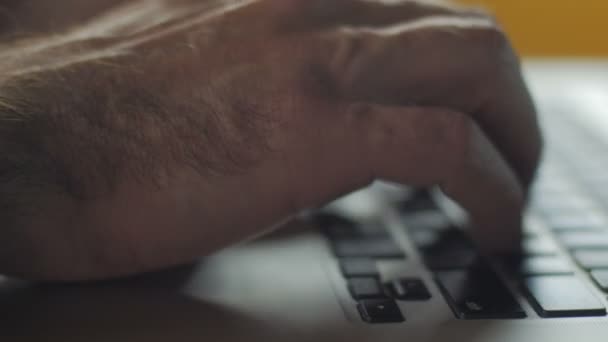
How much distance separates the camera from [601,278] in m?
0.56

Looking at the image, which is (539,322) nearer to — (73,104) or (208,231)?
(208,231)

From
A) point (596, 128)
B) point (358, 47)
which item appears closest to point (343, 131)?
point (358, 47)

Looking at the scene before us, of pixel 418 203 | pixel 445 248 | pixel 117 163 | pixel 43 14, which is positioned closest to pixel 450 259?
pixel 445 248

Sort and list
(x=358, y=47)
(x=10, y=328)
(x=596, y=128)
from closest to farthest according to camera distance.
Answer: (x=10, y=328) → (x=358, y=47) → (x=596, y=128)

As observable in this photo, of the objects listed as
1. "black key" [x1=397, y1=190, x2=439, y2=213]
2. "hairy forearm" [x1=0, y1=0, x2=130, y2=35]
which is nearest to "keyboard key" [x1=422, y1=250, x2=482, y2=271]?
"black key" [x1=397, y1=190, x2=439, y2=213]

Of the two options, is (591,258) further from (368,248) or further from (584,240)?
(368,248)

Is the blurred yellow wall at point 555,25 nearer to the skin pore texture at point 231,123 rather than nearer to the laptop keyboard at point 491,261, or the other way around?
the laptop keyboard at point 491,261

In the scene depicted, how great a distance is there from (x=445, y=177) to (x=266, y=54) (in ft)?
0.50

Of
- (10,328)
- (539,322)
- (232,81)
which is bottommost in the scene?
(539,322)

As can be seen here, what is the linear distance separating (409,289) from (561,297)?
0.32 ft

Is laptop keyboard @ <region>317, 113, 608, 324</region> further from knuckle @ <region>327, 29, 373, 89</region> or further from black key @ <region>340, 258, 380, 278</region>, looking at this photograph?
knuckle @ <region>327, 29, 373, 89</region>

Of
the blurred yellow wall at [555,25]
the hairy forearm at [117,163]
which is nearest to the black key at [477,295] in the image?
the hairy forearm at [117,163]

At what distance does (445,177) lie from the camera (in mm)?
594

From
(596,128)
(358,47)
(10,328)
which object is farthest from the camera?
(596,128)
